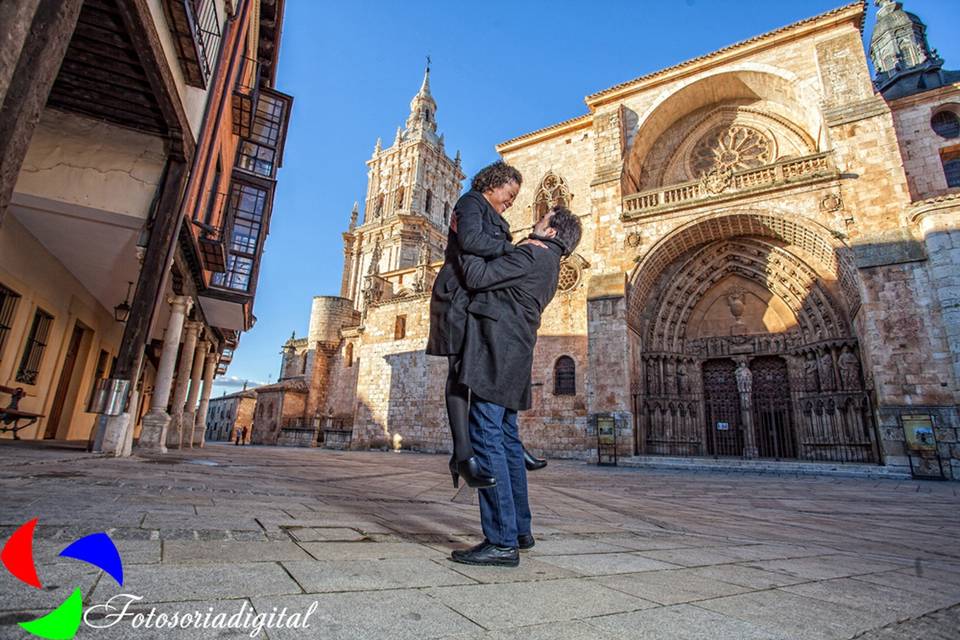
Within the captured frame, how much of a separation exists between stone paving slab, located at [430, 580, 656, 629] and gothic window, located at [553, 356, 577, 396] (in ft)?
47.7

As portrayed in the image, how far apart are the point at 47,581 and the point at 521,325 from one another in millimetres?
1582

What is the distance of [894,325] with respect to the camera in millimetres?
9930

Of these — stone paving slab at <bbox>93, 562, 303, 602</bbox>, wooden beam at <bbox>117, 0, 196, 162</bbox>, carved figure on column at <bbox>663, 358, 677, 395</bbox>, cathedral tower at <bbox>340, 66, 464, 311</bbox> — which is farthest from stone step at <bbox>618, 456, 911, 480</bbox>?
cathedral tower at <bbox>340, 66, 464, 311</bbox>

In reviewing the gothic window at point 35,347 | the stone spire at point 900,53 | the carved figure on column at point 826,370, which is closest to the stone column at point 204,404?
the gothic window at point 35,347

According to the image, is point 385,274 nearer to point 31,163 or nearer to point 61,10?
point 31,163

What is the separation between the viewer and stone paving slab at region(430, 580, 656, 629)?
111 centimetres

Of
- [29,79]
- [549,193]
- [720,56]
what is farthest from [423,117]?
[29,79]

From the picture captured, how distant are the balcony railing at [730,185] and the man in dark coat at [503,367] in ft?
41.8

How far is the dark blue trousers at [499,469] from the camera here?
1.71 meters

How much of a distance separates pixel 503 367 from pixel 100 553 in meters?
1.31

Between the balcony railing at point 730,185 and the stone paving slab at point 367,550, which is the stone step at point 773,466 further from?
the stone paving slab at point 367,550

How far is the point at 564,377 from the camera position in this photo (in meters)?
16.0

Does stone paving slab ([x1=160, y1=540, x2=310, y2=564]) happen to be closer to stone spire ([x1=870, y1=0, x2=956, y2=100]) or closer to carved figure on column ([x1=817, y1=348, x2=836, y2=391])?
carved figure on column ([x1=817, y1=348, x2=836, y2=391])

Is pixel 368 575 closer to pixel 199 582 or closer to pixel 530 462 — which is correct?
pixel 199 582
